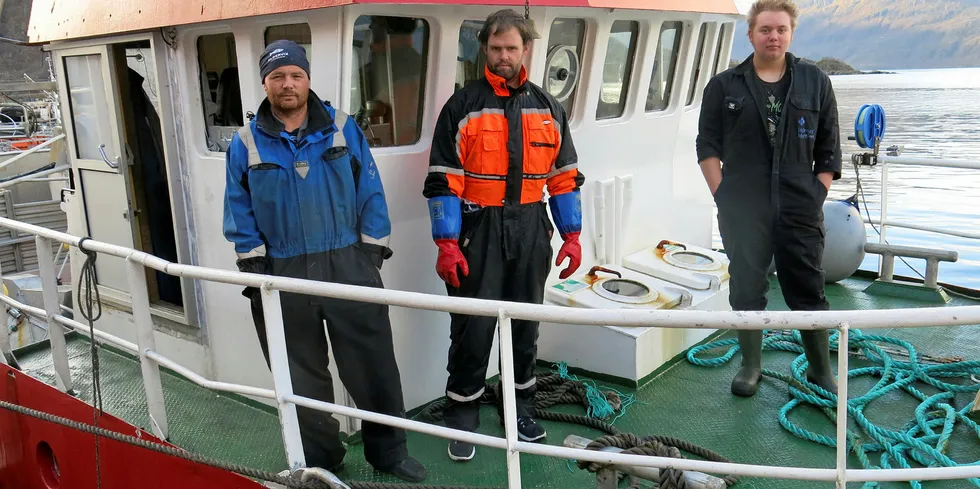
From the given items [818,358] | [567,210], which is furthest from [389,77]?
[818,358]

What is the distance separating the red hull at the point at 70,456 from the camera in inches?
121

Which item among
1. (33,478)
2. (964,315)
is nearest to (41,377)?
(33,478)

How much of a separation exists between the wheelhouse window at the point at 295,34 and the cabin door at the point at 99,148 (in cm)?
133

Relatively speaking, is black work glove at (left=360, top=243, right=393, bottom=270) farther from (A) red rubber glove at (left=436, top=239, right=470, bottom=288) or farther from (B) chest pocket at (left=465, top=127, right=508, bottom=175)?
(B) chest pocket at (left=465, top=127, right=508, bottom=175)

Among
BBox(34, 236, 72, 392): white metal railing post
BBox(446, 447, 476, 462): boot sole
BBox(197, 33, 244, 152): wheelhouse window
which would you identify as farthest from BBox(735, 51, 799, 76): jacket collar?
BBox(34, 236, 72, 392): white metal railing post

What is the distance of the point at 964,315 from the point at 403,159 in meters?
2.34

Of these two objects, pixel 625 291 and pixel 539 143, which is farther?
pixel 625 291

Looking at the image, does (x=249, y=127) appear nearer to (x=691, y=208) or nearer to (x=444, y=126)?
(x=444, y=126)

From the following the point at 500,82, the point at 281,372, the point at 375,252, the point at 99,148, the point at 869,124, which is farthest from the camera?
the point at 869,124

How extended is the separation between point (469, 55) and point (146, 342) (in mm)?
1959

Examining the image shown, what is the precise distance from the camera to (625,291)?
4.36 meters

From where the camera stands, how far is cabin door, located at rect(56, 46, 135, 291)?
13.9 ft

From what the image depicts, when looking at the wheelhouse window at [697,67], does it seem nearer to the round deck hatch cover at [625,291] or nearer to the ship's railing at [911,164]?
the ship's railing at [911,164]

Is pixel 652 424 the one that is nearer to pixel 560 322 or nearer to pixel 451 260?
pixel 451 260
